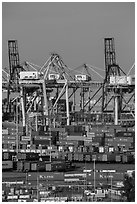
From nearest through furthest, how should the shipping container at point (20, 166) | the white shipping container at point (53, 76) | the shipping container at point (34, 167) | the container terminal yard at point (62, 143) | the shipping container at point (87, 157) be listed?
the container terminal yard at point (62, 143), the shipping container at point (34, 167), the shipping container at point (20, 166), the shipping container at point (87, 157), the white shipping container at point (53, 76)

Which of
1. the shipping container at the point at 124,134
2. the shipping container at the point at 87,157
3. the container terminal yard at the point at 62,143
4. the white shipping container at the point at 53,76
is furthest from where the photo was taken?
the white shipping container at the point at 53,76

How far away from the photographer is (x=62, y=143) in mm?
17438

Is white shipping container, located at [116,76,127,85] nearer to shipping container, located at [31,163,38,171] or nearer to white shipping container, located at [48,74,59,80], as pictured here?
→ white shipping container, located at [48,74,59,80]

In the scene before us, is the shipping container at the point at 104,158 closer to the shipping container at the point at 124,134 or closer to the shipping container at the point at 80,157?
the shipping container at the point at 80,157

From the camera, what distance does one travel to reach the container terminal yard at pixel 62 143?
920cm

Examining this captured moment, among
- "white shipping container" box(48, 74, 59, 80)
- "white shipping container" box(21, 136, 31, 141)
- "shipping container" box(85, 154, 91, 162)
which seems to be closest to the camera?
"shipping container" box(85, 154, 91, 162)

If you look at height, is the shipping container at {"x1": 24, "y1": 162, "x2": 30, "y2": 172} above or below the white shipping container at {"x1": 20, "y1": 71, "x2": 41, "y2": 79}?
below

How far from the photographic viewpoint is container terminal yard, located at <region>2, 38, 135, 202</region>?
9.20 metres

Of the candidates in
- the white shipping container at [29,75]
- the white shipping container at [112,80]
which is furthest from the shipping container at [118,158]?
the white shipping container at [29,75]

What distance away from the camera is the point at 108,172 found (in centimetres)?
1118

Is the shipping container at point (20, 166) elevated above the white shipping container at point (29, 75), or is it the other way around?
the white shipping container at point (29, 75)

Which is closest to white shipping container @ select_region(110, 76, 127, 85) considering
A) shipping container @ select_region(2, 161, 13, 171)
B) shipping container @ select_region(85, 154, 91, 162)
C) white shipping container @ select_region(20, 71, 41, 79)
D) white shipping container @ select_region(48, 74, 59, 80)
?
white shipping container @ select_region(48, 74, 59, 80)

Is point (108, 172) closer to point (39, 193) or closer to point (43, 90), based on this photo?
point (39, 193)

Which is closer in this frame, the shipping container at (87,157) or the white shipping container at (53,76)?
the shipping container at (87,157)
